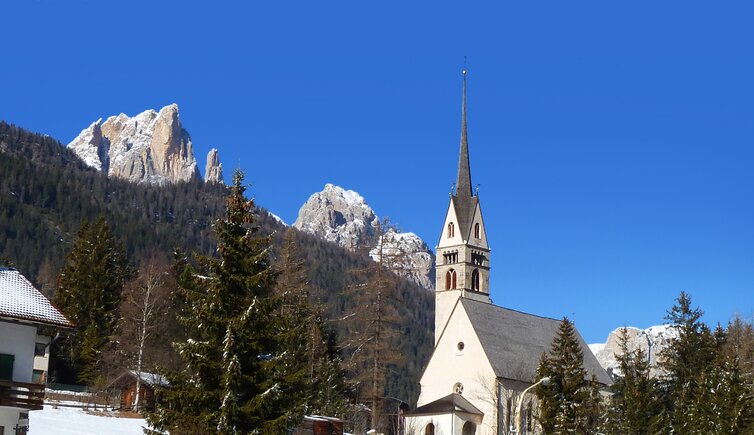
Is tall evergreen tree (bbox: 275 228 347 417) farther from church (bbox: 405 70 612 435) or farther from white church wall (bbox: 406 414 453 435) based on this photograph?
church (bbox: 405 70 612 435)

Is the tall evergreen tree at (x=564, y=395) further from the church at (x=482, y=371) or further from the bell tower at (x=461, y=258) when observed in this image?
the bell tower at (x=461, y=258)

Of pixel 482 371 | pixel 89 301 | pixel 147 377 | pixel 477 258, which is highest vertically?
pixel 477 258

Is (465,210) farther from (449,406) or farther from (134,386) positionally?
(134,386)

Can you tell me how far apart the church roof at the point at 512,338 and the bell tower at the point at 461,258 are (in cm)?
948

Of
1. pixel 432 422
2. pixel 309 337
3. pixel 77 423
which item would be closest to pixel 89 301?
pixel 309 337

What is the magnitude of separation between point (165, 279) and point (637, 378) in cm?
3733

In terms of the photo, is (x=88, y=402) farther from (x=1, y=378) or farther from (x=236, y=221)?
(x=236, y=221)

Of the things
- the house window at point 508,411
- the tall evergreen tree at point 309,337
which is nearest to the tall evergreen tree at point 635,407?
the house window at point 508,411

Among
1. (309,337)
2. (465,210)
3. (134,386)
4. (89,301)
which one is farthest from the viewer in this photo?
(465,210)

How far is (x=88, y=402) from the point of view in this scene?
55562 millimetres

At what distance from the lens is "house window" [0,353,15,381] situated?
3250cm

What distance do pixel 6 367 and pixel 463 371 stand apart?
46.0 m

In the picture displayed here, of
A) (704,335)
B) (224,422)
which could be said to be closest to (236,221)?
A: (224,422)

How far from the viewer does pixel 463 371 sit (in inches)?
2904
